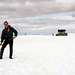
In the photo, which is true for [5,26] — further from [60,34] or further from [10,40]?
[60,34]

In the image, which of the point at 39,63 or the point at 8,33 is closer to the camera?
the point at 39,63

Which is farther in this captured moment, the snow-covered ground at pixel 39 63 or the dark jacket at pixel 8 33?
the dark jacket at pixel 8 33

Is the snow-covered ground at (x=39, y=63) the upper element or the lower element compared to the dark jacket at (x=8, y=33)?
lower

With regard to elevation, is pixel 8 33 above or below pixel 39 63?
above

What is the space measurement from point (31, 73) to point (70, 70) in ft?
4.92

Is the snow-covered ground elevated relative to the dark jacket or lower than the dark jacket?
lower

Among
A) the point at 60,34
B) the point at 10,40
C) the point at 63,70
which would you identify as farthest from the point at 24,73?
the point at 60,34

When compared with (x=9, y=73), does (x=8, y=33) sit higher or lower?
higher

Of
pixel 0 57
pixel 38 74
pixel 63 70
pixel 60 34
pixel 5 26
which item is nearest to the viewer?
pixel 38 74

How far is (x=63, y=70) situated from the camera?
578cm

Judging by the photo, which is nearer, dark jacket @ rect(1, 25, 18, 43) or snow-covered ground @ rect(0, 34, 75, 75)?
snow-covered ground @ rect(0, 34, 75, 75)

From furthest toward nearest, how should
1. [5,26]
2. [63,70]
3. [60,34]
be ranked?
[60,34]
[5,26]
[63,70]

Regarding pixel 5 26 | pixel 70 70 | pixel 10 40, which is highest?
pixel 5 26

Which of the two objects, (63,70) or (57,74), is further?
(63,70)
